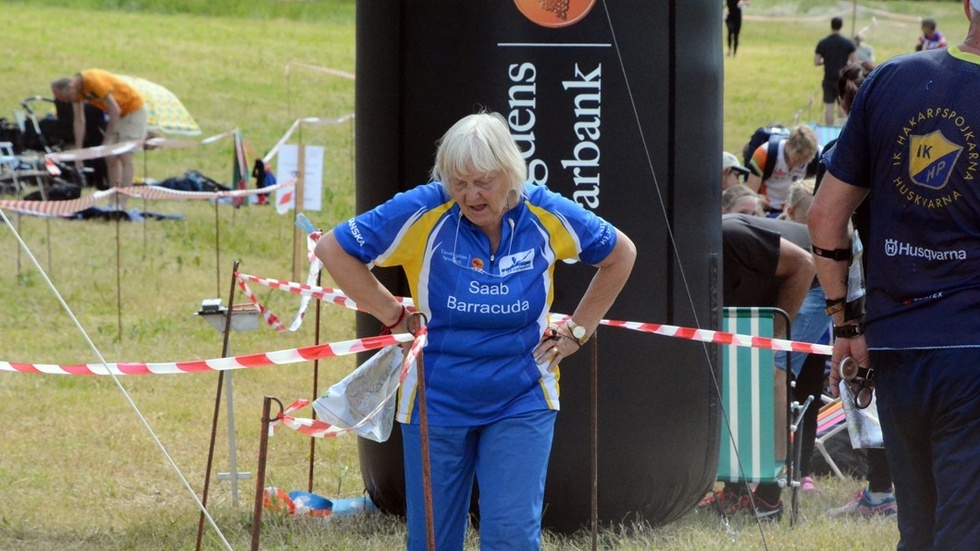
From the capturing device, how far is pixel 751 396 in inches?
219

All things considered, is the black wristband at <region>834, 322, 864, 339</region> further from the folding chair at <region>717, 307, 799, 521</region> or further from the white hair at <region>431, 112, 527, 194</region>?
the folding chair at <region>717, 307, 799, 521</region>

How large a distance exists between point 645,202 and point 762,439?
134cm

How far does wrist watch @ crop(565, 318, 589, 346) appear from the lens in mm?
3686

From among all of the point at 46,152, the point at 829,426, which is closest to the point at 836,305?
the point at 829,426

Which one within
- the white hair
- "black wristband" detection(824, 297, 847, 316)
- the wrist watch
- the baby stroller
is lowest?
the baby stroller

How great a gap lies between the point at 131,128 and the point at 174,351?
7.62m

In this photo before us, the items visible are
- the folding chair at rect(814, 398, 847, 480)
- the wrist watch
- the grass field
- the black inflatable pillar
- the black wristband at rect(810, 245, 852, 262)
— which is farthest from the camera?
the folding chair at rect(814, 398, 847, 480)

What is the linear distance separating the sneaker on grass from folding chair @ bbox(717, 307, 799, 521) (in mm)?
289

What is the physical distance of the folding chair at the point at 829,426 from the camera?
6449mm

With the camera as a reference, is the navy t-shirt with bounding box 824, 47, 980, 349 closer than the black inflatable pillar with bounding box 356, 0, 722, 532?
Yes

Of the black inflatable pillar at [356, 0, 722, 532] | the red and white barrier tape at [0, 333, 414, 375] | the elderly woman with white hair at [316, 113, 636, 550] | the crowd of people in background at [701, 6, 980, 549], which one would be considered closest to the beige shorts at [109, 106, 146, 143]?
the black inflatable pillar at [356, 0, 722, 532]

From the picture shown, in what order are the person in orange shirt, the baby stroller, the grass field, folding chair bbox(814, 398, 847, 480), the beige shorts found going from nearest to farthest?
the grass field → folding chair bbox(814, 398, 847, 480) → the baby stroller → the person in orange shirt → the beige shorts

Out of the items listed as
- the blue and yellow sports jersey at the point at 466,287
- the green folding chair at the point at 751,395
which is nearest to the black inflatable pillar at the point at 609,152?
the green folding chair at the point at 751,395

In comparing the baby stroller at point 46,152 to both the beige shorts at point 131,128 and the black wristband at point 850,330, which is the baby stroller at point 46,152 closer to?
the beige shorts at point 131,128
